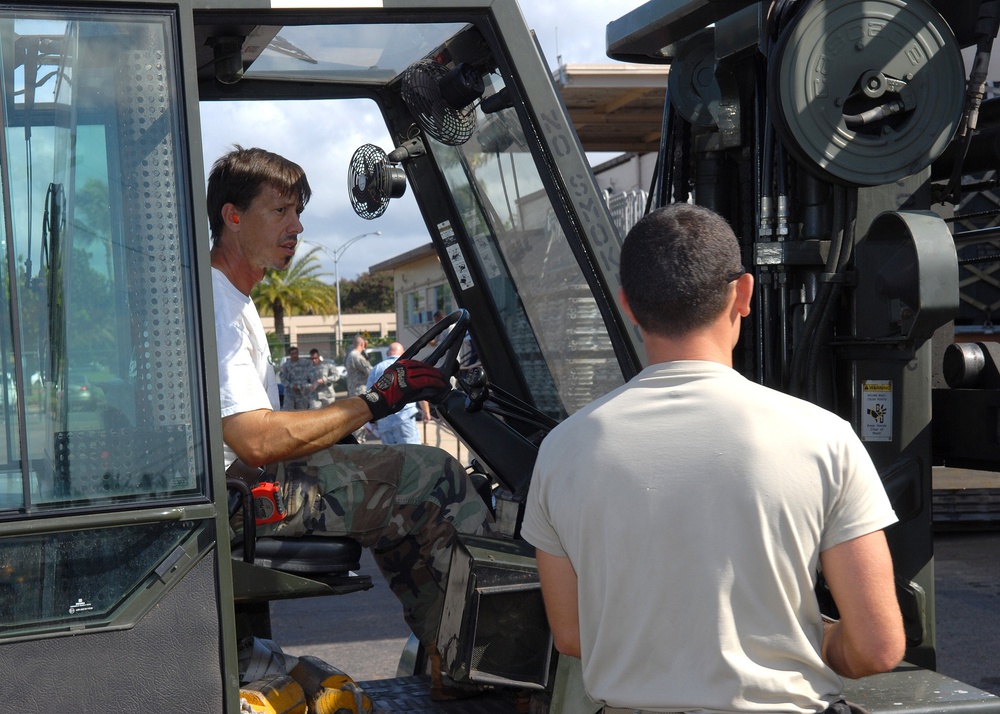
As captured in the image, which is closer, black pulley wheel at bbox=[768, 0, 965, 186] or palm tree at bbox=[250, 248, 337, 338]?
Answer: black pulley wheel at bbox=[768, 0, 965, 186]

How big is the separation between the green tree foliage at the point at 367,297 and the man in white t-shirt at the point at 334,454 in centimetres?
7292

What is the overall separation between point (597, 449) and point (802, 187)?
161cm

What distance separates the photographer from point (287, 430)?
275 centimetres

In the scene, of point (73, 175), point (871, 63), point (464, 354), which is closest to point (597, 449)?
point (73, 175)

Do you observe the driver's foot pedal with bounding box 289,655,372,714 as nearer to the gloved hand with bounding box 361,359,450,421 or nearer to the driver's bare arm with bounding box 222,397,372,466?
the driver's bare arm with bounding box 222,397,372,466

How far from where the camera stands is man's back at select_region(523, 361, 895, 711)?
1.51 m

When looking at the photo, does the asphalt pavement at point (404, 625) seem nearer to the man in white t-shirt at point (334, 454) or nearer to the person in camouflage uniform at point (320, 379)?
the man in white t-shirt at point (334, 454)

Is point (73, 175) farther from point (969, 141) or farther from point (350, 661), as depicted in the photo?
point (350, 661)

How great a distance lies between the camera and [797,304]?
295 cm

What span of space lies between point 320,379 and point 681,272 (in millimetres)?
15021

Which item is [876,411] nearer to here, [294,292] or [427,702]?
[427,702]

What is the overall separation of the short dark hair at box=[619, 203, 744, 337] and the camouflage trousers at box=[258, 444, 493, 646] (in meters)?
1.43

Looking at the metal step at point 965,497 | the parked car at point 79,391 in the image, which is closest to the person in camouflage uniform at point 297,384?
the metal step at point 965,497

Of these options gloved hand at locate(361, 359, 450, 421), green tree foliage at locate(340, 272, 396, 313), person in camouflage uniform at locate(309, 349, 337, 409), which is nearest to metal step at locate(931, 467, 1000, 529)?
gloved hand at locate(361, 359, 450, 421)
